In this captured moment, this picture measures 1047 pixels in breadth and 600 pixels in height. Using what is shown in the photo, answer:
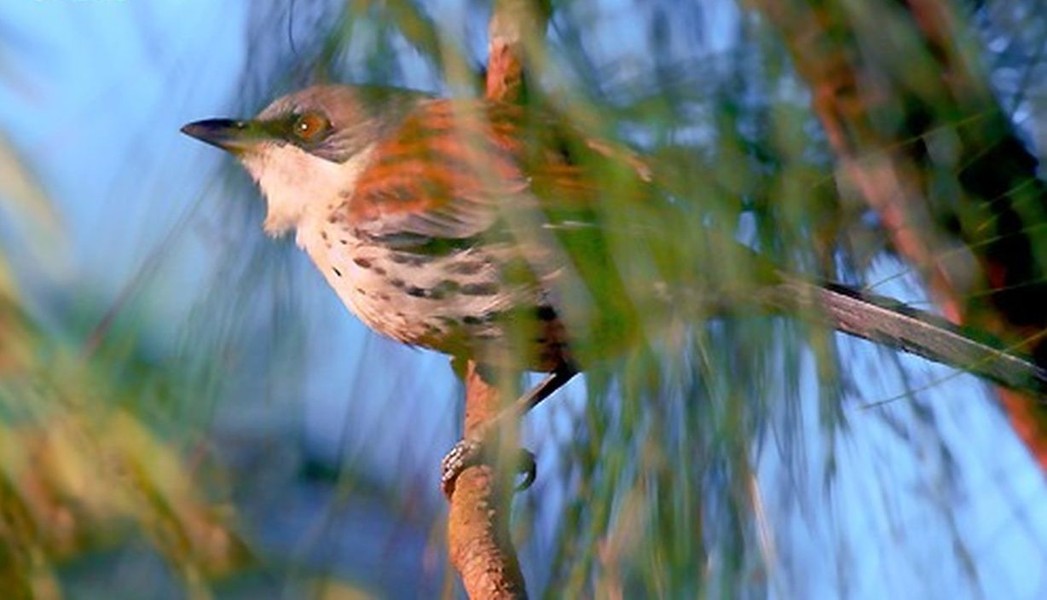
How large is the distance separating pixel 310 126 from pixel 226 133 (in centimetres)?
44

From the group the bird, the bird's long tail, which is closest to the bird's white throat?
the bird

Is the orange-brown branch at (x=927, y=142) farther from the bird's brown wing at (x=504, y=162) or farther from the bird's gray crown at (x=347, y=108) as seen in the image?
the bird's gray crown at (x=347, y=108)

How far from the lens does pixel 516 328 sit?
0.70m

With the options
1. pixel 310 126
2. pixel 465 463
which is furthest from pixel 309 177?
pixel 465 463

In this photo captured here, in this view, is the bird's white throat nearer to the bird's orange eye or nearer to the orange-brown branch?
the bird's orange eye

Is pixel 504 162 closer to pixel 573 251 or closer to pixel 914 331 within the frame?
pixel 573 251

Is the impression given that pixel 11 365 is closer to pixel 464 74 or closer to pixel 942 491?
pixel 464 74

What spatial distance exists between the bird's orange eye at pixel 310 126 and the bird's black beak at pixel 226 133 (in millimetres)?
121

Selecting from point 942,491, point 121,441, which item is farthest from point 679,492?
point 121,441

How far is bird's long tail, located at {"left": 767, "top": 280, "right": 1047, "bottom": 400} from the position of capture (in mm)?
595

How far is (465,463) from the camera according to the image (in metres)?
0.87

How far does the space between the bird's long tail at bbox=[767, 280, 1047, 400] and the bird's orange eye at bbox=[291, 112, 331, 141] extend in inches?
15.5

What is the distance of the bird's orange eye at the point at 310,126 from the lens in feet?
3.25

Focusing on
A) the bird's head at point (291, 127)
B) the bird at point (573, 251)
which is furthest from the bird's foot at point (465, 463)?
the bird's head at point (291, 127)
